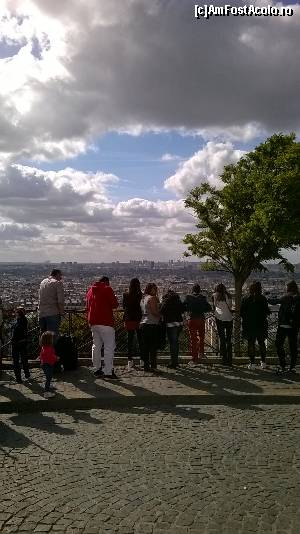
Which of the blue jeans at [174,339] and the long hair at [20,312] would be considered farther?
the blue jeans at [174,339]

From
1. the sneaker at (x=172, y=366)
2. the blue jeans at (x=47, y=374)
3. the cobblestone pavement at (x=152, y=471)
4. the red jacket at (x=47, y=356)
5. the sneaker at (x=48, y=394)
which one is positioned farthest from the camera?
the sneaker at (x=172, y=366)

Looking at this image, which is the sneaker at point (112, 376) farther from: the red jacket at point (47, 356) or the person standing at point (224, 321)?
the person standing at point (224, 321)

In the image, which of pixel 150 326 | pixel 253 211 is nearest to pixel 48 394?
pixel 150 326

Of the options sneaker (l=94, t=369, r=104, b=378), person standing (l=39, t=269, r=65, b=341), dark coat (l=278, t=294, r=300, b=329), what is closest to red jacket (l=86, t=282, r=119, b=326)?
person standing (l=39, t=269, r=65, b=341)

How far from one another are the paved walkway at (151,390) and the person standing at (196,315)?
0.79 metres

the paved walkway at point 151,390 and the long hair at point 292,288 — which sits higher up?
the long hair at point 292,288

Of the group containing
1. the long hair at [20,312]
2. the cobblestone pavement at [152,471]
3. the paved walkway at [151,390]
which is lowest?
the cobblestone pavement at [152,471]

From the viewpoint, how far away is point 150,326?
31.0 ft

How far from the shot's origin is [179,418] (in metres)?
6.96

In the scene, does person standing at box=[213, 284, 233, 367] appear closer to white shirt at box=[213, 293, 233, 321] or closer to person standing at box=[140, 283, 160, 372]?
white shirt at box=[213, 293, 233, 321]

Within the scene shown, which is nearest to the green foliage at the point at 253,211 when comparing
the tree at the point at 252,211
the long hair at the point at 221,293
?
the tree at the point at 252,211

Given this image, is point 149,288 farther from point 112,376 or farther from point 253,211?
point 253,211

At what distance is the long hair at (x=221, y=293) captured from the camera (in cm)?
995

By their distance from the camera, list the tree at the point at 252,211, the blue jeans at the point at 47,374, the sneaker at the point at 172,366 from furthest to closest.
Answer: the tree at the point at 252,211
the sneaker at the point at 172,366
the blue jeans at the point at 47,374
